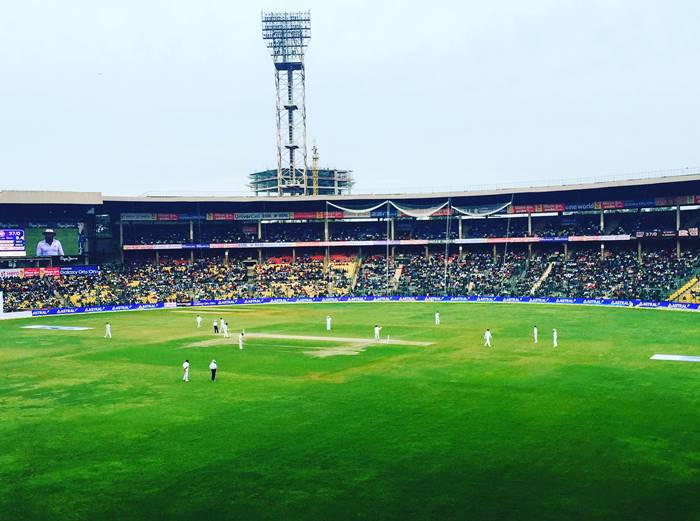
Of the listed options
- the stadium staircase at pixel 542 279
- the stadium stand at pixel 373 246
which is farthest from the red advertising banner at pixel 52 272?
the stadium staircase at pixel 542 279

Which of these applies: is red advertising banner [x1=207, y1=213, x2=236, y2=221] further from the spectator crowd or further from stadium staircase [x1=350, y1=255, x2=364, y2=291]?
stadium staircase [x1=350, y1=255, x2=364, y2=291]

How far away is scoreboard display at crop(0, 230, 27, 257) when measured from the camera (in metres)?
76.3

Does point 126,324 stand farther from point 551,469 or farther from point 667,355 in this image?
point 551,469

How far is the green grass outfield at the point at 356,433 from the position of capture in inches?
596

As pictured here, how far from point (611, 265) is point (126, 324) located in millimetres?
55391

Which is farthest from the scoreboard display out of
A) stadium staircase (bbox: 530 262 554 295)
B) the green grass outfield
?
stadium staircase (bbox: 530 262 554 295)

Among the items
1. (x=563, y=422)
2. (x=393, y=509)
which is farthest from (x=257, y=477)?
(x=563, y=422)

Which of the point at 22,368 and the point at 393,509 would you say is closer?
the point at 393,509

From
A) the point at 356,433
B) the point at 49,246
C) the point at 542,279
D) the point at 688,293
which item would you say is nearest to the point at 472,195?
the point at 542,279

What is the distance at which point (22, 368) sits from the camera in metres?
34.4

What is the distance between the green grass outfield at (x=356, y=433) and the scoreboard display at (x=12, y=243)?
4181 centimetres

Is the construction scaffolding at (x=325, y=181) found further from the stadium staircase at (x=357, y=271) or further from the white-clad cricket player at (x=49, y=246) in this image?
the white-clad cricket player at (x=49, y=246)

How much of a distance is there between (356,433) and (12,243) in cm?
6885

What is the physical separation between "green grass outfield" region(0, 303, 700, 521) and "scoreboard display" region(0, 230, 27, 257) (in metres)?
41.8
